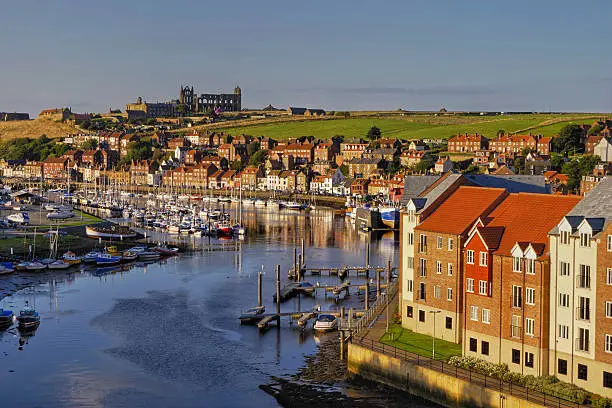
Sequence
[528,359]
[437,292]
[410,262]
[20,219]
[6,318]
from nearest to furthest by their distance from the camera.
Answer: [528,359] < [437,292] < [410,262] < [6,318] < [20,219]

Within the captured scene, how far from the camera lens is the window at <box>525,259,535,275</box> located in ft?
93.1

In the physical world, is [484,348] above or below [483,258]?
below

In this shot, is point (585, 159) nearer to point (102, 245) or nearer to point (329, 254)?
point (329, 254)

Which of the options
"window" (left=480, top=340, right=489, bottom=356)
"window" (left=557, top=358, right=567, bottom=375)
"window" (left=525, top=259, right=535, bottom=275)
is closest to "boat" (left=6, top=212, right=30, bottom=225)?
"window" (left=480, top=340, right=489, bottom=356)

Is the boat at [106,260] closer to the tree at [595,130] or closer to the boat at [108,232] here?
the boat at [108,232]

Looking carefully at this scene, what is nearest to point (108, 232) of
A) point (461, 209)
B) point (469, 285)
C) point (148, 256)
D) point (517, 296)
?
point (148, 256)

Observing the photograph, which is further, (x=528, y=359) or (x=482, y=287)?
(x=482, y=287)

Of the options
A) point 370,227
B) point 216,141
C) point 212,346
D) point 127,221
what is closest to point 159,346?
point 212,346

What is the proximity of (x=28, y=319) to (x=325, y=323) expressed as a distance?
13.5 m

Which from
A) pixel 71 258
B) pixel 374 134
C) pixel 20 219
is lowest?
pixel 71 258

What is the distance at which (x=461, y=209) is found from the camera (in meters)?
34.2

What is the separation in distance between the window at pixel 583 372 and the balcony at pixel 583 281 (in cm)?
233

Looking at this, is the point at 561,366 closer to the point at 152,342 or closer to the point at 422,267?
the point at 422,267

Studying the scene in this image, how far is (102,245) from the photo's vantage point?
231 feet
